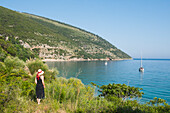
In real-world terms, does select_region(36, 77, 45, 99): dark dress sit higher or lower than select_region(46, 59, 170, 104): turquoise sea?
higher

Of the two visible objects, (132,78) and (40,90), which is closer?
(40,90)

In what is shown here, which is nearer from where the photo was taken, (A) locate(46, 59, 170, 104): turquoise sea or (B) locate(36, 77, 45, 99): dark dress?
(B) locate(36, 77, 45, 99): dark dress

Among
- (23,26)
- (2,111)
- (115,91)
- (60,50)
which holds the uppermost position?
(23,26)

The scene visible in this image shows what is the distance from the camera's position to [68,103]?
18.2ft

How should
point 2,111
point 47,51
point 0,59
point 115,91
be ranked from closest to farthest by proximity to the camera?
point 2,111 → point 115,91 → point 0,59 → point 47,51

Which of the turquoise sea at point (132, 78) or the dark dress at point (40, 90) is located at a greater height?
the dark dress at point (40, 90)

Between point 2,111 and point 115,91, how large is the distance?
7.68 meters

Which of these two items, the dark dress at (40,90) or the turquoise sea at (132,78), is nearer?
the dark dress at (40,90)

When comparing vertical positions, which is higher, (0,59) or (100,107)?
(0,59)

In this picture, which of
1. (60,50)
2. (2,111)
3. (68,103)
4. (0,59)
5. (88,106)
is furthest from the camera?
(60,50)

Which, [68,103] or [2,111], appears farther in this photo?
[68,103]

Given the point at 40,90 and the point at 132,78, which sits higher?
the point at 40,90

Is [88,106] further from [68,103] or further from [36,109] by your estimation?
[36,109]

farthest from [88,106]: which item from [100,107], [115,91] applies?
[115,91]
